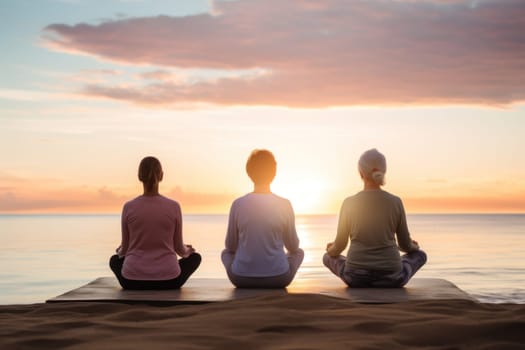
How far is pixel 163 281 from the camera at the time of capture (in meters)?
7.58

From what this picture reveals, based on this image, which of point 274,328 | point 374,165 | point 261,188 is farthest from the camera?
point 261,188

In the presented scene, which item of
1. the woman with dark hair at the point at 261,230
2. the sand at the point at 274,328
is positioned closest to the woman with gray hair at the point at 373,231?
the woman with dark hair at the point at 261,230

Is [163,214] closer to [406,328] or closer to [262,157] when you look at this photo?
[262,157]

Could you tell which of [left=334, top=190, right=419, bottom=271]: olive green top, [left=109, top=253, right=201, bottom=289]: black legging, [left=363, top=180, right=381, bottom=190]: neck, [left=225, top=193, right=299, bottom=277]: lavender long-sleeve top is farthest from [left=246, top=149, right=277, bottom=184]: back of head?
[left=109, top=253, right=201, bottom=289]: black legging

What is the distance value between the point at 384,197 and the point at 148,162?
2526 mm

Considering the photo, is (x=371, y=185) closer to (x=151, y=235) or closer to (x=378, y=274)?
(x=378, y=274)

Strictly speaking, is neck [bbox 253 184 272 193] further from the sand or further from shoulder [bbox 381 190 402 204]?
the sand

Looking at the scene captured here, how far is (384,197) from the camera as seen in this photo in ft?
24.1

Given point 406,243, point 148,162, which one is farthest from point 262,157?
point 406,243

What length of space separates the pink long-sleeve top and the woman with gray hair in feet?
6.04

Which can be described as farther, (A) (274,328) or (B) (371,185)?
(B) (371,185)

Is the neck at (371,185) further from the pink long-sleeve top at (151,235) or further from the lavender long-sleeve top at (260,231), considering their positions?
the pink long-sleeve top at (151,235)

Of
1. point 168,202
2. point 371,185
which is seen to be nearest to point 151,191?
point 168,202

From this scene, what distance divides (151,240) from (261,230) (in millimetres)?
1230
